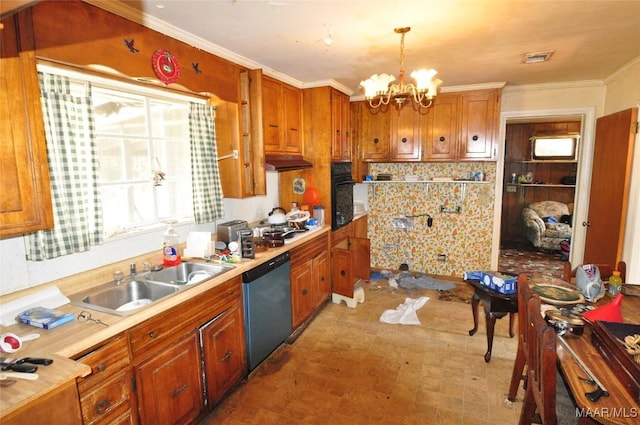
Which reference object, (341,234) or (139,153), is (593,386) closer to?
(139,153)

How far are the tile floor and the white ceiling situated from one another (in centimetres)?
241

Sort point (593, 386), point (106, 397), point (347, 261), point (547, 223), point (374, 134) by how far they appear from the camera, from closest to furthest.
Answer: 1. point (593, 386)
2. point (106, 397)
3. point (347, 261)
4. point (374, 134)
5. point (547, 223)

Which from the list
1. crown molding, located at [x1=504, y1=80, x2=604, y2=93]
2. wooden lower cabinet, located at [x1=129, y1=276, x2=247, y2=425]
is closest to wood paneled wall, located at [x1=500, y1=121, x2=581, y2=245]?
crown molding, located at [x1=504, y1=80, x2=604, y2=93]

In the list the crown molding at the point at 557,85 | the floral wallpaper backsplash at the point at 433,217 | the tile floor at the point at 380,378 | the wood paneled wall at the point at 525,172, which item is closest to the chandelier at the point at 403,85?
the tile floor at the point at 380,378

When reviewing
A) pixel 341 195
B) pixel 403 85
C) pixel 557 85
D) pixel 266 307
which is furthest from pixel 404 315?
pixel 557 85

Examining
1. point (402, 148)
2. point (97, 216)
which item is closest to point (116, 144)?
point (97, 216)

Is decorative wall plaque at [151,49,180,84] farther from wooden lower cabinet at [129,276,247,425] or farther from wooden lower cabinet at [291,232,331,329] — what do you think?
wooden lower cabinet at [291,232,331,329]

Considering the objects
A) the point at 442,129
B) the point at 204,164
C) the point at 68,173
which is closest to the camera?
the point at 68,173

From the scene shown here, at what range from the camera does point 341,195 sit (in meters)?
3.95

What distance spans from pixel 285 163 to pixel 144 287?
5.52 ft

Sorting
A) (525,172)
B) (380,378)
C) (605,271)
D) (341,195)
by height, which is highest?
(525,172)

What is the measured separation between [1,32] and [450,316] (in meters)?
3.78

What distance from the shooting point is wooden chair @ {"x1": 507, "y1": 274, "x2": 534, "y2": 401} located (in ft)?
5.89

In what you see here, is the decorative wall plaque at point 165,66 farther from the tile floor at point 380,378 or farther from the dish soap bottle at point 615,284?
the dish soap bottle at point 615,284
